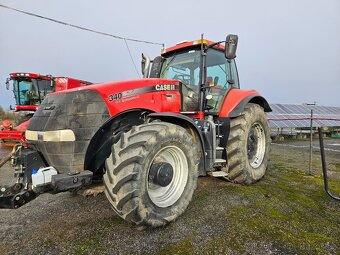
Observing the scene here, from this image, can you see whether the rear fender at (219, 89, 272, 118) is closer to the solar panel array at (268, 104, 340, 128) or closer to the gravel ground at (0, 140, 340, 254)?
the gravel ground at (0, 140, 340, 254)

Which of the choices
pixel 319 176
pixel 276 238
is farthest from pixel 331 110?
pixel 276 238

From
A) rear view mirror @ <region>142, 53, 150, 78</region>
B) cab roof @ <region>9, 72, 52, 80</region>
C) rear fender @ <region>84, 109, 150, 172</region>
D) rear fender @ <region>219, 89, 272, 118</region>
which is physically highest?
cab roof @ <region>9, 72, 52, 80</region>

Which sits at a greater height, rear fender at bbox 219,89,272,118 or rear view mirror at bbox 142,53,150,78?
rear view mirror at bbox 142,53,150,78

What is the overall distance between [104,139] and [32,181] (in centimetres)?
90

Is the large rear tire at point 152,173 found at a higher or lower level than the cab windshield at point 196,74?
lower

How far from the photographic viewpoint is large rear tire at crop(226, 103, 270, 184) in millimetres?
4227

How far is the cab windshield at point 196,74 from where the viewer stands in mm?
4191

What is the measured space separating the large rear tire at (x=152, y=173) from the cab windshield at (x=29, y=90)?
12.4 metres

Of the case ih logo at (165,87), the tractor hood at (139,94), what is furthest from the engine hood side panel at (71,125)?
the case ih logo at (165,87)

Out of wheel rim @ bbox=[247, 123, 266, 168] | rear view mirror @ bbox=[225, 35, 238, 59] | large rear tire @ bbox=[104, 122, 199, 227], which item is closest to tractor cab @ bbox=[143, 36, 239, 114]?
rear view mirror @ bbox=[225, 35, 238, 59]

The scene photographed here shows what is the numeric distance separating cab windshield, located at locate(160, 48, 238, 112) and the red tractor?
0.02m

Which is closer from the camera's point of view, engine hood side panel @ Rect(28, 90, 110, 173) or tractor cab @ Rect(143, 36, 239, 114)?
engine hood side panel @ Rect(28, 90, 110, 173)

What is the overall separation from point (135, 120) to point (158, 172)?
87 cm

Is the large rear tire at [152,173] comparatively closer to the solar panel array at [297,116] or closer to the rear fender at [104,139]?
the rear fender at [104,139]
